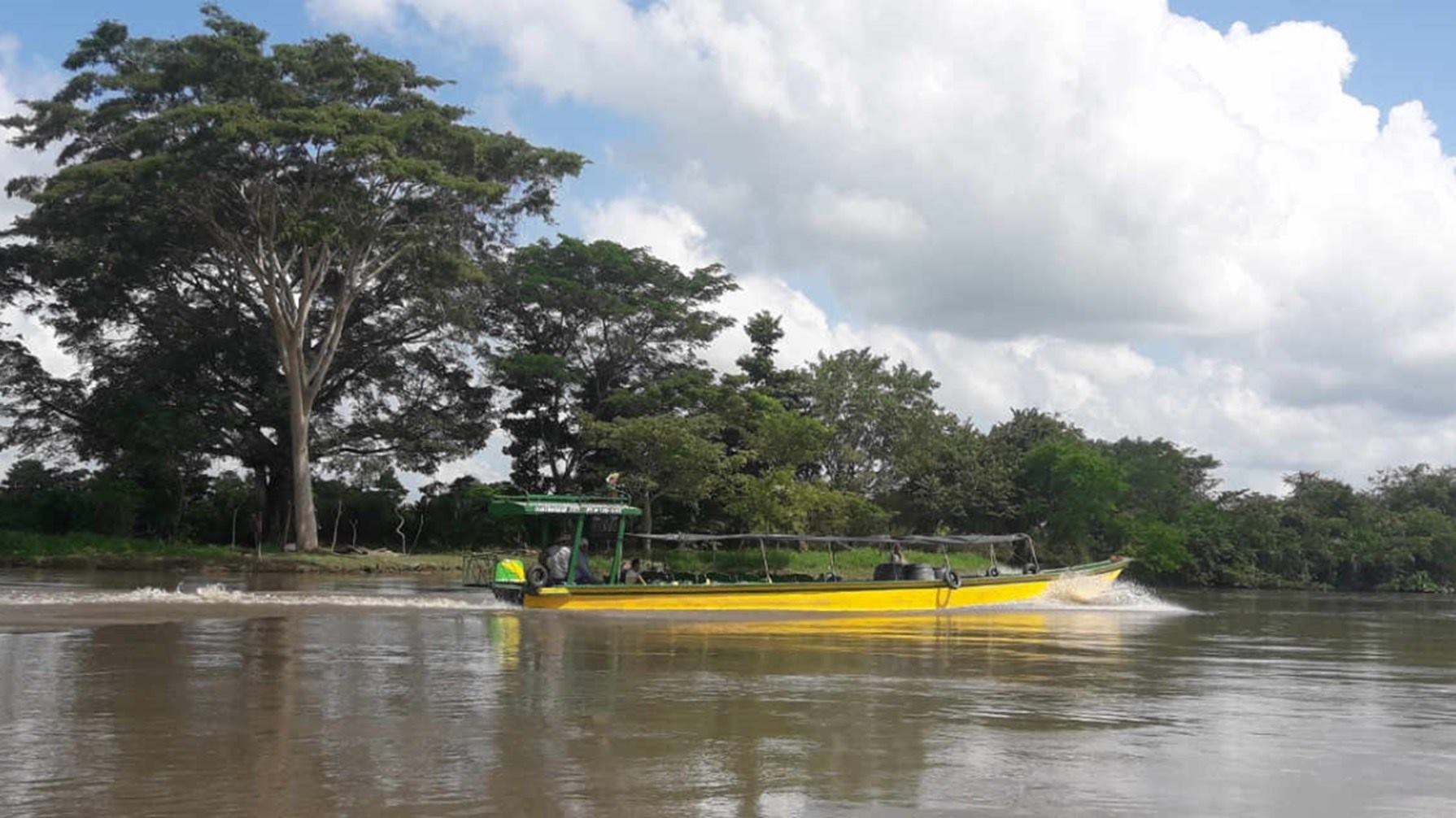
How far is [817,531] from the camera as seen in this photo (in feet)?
140

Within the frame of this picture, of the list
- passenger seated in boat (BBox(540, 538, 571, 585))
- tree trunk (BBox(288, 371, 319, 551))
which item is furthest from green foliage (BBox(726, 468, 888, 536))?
passenger seated in boat (BBox(540, 538, 571, 585))

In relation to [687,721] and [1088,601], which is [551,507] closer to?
[687,721]

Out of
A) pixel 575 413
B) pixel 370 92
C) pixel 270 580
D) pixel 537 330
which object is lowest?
pixel 270 580

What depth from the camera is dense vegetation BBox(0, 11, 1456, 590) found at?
34.8m

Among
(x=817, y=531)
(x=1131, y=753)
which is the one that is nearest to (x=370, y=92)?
(x=817, y=531)

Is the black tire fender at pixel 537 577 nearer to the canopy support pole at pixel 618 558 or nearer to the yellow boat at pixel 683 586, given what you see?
the yellow boat at pixel 683 586

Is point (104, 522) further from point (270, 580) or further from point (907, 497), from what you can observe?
point (907, 497)

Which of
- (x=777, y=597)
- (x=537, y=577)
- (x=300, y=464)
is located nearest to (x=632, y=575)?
(x=537, y=577)

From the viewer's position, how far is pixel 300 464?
125ft

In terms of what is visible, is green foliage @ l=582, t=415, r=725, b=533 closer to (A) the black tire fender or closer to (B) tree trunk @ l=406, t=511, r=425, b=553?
(B) tree trunk @ l=406, t=511, r=425, b=553

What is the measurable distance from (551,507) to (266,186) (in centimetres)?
1722

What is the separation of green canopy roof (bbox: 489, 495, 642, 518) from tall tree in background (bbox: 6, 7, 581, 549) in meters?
14.7

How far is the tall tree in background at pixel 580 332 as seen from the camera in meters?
45.7

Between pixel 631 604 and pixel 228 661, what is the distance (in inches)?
375
